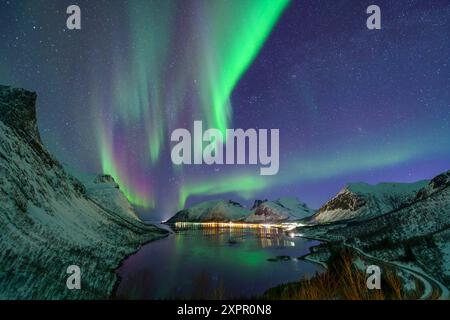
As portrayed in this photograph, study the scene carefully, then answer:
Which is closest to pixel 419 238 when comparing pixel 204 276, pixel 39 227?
pixel 204 276

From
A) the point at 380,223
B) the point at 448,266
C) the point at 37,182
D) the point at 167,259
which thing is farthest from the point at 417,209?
the point at 37,182

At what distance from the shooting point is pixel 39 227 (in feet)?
138

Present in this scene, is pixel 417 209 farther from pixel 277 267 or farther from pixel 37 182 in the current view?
pixel 37 182

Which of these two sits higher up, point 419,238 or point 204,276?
point 419,238

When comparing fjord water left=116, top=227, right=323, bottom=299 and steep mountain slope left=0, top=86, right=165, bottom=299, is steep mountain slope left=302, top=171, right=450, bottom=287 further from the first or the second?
steep mountain slope left=0, top=86, right=165, bottom=299

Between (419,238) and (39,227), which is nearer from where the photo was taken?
(39,227)

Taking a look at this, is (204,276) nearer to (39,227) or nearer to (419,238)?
(39,227)

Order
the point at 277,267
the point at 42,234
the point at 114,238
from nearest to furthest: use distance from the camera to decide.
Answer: the point at 42,234, the point at 277,267, the point at 114,238

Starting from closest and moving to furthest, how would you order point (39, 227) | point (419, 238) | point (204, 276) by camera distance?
point (39, 227) → point (204, 276) → point (419, 238)

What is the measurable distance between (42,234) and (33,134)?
2280 inches

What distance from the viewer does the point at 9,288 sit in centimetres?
2566

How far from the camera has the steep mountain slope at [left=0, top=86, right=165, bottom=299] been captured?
96.3 ft

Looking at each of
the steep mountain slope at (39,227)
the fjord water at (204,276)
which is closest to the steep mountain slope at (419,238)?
the fjord water at (204,276)
